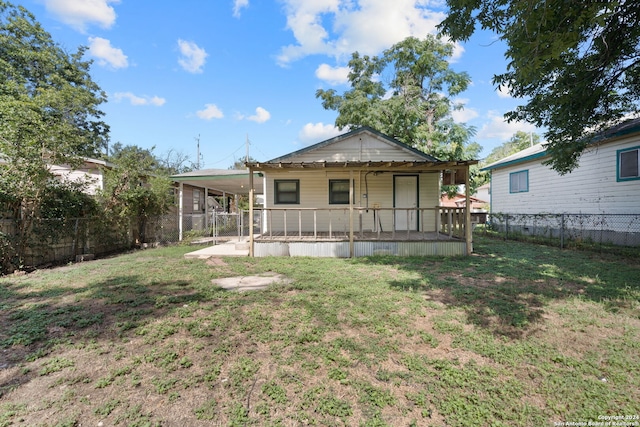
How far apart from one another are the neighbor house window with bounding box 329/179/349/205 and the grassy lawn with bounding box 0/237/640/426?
5.37 m

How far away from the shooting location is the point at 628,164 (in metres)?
9.12

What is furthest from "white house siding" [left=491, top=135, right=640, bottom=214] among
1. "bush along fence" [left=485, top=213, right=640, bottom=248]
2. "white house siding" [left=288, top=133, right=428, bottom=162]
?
"white house siding" [left=288, top=133, right=428, bottom=162]

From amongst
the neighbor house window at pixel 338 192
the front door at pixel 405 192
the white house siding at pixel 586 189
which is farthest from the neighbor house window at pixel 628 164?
the neighbor house window at pixel 338 192

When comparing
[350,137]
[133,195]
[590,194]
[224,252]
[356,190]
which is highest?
[350,137]

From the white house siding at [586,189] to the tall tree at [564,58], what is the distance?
219cm

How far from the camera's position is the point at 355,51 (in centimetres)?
2033

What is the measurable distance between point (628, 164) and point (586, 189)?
1497mm

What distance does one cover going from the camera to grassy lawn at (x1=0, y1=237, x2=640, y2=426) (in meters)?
2.19

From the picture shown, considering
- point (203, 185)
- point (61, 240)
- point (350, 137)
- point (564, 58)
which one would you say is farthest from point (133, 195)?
point (564, 58)

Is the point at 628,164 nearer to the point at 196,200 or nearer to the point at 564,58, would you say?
the point at 564,58

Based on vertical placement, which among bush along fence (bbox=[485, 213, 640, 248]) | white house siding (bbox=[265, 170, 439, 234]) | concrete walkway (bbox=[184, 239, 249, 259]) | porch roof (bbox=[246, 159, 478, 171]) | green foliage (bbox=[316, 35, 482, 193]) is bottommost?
concrete walkway (bbox=[184, 239, 249, 259])

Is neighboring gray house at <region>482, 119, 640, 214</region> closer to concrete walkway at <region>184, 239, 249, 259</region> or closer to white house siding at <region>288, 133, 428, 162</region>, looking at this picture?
white house siding at <region>288, 133, 428, 162</region>

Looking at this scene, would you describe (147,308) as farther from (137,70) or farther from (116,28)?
(137,70)

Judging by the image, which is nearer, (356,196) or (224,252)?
(224,252)
